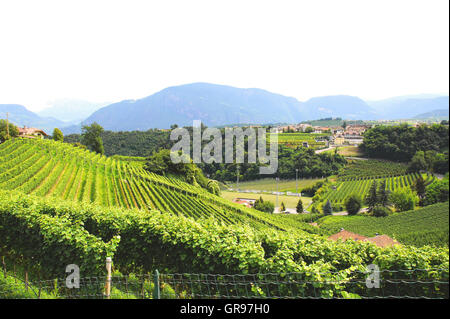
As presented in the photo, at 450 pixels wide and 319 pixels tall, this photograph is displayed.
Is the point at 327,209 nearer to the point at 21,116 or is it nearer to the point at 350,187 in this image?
the point at 350,187

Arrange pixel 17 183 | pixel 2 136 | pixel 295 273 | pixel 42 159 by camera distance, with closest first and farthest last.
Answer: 1. pixel 295 273
2. pixel 17 183
3. pixel 42 159
4. pixel 2 136

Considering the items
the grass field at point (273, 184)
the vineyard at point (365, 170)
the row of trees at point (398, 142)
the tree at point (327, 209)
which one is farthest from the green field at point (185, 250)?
the grass field at point (273, 184)

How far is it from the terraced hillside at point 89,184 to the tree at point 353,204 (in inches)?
705

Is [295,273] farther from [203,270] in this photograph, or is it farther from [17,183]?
[17,183]

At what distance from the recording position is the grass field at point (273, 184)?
60.4 metres

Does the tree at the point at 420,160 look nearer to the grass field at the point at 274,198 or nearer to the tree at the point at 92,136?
the grass field at the point at 274,198

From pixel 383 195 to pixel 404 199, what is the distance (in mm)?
4689

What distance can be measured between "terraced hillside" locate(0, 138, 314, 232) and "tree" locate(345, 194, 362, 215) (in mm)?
17920

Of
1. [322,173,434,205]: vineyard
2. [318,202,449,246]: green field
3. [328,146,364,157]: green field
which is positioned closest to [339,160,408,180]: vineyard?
[322,173,434,205]: vineyard

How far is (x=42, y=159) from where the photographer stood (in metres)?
20.7

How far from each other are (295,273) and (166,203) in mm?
21289

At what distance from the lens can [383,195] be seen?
41.3 metres

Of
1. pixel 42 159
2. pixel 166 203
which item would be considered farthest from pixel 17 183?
pixel 166 203

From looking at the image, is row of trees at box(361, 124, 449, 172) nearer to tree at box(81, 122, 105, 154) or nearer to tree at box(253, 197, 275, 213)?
tree at box(253, 197, 275, 213)
